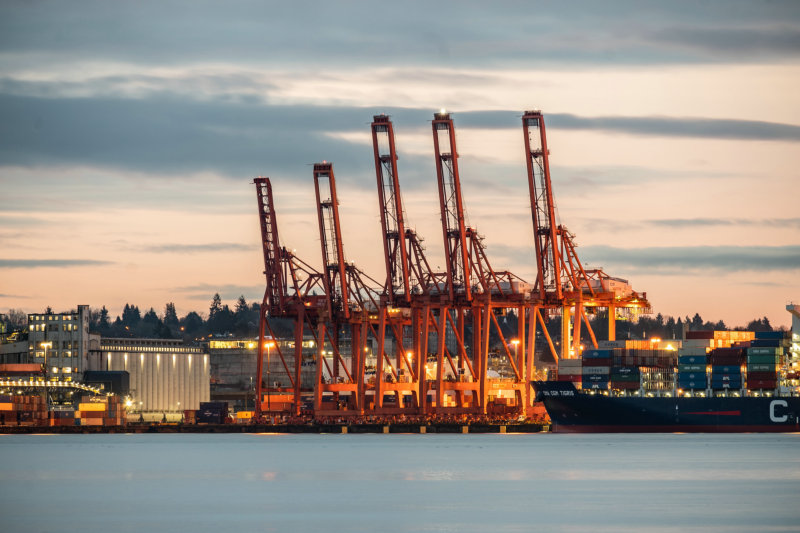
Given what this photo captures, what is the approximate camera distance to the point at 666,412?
361ft

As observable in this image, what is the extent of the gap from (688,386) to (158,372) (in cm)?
6740

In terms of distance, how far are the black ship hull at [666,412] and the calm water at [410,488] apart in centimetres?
1068

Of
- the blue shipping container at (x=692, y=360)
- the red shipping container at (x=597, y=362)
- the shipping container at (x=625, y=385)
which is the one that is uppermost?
the red shipping container at (x=597, y=362)

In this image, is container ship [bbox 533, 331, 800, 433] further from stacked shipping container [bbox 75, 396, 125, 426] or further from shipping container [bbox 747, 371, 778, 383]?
stacked shipping container [bbox 75, 396, 125, 426]

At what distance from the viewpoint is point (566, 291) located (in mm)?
114438

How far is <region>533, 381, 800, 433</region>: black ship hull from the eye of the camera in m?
108

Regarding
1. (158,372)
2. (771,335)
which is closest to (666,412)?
(771,335)

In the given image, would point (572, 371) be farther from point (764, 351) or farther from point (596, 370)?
point (764, 351)

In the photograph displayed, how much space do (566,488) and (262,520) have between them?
1672cm

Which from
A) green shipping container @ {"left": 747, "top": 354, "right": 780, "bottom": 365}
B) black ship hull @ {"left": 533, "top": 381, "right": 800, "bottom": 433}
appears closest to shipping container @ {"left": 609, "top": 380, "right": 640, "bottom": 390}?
black ship hull @ {"left": 533, "top": 381, "right": 800, "bottom": 433}

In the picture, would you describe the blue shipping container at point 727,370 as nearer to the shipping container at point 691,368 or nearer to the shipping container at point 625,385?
the shipping container at point 691,368

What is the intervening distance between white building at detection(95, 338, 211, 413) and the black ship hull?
53.6 metres

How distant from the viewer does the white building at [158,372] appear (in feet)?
504

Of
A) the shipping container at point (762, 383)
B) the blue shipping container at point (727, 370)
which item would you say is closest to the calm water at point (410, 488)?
the blue shipping container at point (727, 370)
